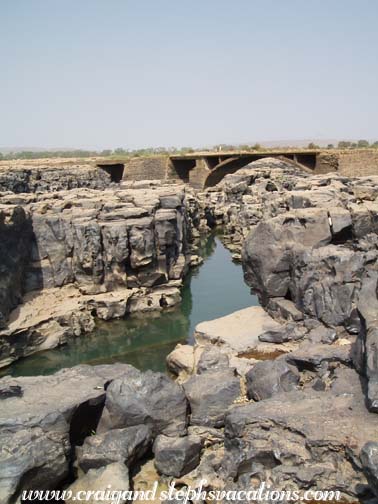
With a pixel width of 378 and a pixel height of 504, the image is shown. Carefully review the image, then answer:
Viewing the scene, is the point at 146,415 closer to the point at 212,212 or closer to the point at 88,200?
the point at 88,200

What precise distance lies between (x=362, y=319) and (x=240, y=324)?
5.72 meters

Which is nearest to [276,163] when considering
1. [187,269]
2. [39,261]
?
[187,269]

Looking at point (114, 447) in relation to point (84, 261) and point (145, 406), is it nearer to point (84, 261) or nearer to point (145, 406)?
point (145, 406)

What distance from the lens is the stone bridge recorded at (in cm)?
4144

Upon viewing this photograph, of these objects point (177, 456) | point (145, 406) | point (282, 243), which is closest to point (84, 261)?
point (282, 243)

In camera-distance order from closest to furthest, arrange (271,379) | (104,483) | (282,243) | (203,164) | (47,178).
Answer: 1. (104,483)
2. (271,379)
3. (282,243)
4. (47,178)
5. (203,164)

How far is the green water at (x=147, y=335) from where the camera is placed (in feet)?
49.2

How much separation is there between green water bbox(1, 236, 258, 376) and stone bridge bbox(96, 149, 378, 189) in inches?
879

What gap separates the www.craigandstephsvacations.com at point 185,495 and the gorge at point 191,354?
0.11 m

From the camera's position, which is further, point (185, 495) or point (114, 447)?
point (114, 447)

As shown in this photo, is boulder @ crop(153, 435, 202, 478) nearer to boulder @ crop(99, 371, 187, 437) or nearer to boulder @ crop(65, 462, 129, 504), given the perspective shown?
boulder @ crop(99, 371, 187, 437)

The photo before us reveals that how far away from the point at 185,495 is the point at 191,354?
17.1 feet

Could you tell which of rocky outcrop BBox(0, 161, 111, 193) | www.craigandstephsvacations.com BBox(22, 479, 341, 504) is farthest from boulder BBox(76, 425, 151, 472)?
rocky outcrop BBox(0, 161, 111, 193)

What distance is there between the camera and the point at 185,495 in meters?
6.77
